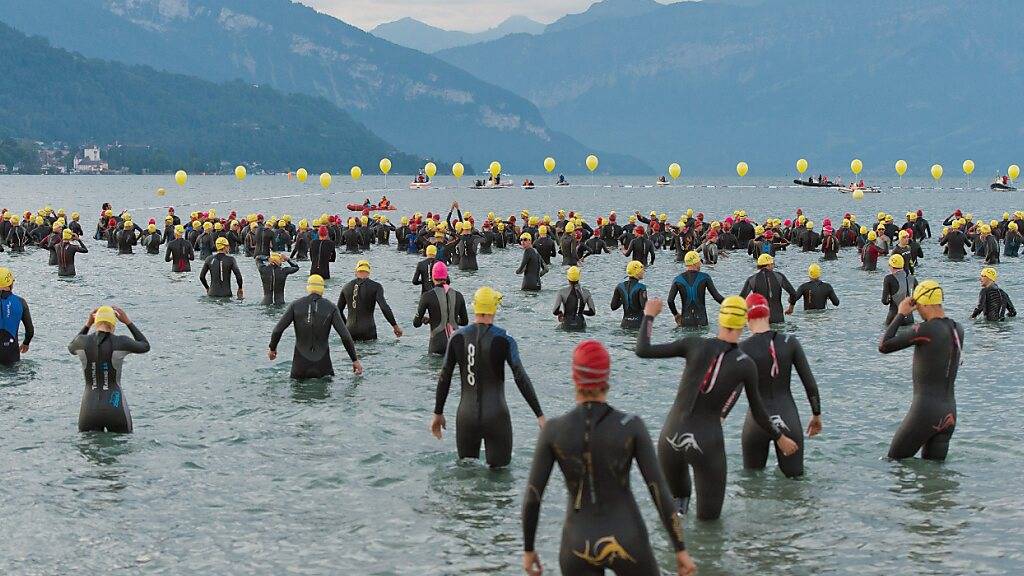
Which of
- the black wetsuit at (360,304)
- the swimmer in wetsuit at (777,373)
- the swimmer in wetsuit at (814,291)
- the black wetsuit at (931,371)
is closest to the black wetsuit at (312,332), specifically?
the black wetsuit at (360,304)

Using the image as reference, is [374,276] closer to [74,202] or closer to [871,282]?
[871,282]

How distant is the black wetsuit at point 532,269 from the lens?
30156 millimetres

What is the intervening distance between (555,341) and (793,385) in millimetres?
Answer: 5972

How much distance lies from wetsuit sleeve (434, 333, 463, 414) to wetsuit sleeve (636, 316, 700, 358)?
2632 mm

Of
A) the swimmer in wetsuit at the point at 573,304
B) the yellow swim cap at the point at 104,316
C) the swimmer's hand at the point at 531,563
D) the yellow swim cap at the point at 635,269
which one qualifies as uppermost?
the yellow swim cap at the point at 635,269

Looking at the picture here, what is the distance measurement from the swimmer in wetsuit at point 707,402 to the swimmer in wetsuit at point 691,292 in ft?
34.1

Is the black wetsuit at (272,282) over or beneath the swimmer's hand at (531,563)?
over

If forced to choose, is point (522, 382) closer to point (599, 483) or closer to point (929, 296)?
point (599, 483)

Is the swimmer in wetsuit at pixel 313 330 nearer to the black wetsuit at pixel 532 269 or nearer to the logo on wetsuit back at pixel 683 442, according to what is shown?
the logo on wetsuit back at pixel 683 442

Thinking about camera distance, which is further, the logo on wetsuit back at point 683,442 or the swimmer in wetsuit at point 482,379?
the swimmer in wetsuit at point 482,379

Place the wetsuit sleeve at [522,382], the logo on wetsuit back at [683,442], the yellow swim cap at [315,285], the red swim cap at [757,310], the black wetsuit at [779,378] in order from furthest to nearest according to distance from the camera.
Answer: the yellow swim cap at [315,285], the wetsuit sleeve at [522,382], the black wetsuit at [779,378], the red swim cap at [757,310], the logo on wetsuit back at [683,442]

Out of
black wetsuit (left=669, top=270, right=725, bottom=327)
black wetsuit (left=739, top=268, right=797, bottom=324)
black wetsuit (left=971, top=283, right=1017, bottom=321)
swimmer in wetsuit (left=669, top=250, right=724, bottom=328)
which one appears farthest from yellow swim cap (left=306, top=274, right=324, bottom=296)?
black wetsuit (left=971, top=283, right=1017, bottom=321)

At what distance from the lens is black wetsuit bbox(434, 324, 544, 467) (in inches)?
447

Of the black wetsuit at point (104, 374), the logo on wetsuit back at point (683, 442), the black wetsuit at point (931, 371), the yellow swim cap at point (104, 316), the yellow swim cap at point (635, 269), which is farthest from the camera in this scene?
the yellow swim cap at point (635, 269)
